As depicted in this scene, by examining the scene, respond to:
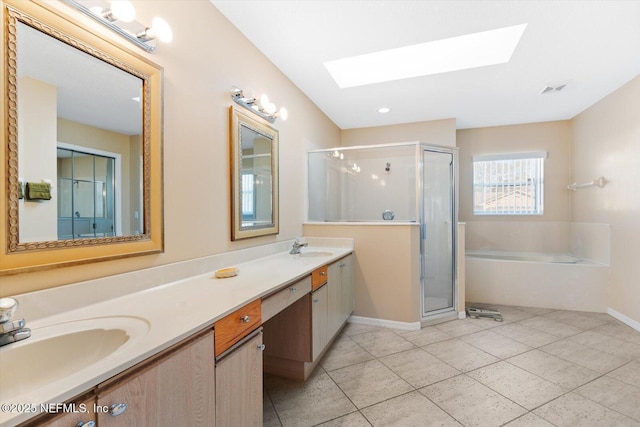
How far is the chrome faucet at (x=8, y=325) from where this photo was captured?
2.59 ft

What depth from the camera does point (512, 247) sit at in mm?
4402

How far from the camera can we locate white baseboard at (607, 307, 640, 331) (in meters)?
2.87

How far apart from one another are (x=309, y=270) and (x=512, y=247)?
3983 mm

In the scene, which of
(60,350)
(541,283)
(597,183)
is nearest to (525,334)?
(541,283)

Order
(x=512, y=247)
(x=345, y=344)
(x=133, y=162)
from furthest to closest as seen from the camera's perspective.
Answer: (x=512, y=247) < (x=345, y=344) < (x=133, y=162)

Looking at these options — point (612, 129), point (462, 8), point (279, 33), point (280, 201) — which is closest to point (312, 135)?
point (280, 201)

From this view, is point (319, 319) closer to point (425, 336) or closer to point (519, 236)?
point (425, 336)

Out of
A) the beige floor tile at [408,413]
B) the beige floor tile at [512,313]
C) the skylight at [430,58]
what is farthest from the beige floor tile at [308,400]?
the skylight at [430,58]

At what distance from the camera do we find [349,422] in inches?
64.2

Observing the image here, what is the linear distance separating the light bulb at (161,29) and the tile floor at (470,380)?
2.20 metres

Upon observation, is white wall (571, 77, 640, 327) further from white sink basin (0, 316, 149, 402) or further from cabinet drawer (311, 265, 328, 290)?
white sink basin (0, 316, 149, 402)

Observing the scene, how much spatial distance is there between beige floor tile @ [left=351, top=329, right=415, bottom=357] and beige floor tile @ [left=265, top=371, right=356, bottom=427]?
60cm

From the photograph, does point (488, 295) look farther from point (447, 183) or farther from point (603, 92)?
point (603, 92)

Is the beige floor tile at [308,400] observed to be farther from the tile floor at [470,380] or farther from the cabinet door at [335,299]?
the cabinet door at [335,299]
